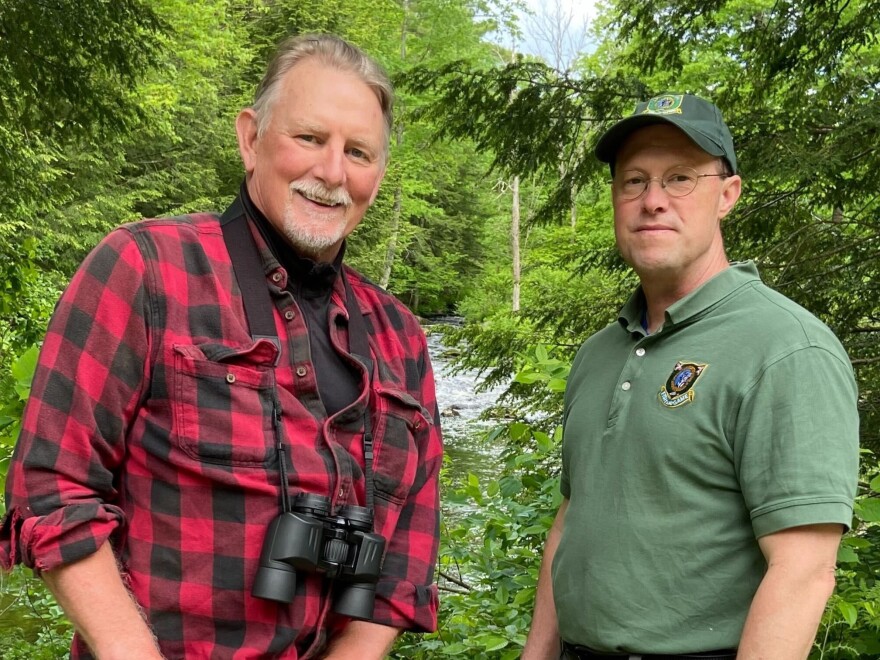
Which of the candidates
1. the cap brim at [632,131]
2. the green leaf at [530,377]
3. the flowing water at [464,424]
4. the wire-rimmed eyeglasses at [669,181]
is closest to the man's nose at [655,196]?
the wire-rimmed eyeglasses at [669,181]

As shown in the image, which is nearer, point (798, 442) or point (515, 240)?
point (798, 442)

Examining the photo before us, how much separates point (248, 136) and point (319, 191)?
25 cm

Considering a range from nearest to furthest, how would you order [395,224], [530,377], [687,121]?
[687,121] < [530,377] < [395,224]

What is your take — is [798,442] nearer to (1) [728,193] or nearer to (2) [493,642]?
(1) [728,193]

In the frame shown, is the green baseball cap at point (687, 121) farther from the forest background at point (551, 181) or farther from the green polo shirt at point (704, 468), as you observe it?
the forest background at point (551, 181)

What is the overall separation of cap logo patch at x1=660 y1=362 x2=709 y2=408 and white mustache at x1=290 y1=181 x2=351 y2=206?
0.81 m

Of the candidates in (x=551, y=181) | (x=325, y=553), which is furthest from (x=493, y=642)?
(x=551, y=181)

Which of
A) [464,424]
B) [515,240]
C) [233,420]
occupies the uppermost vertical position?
[515,240]

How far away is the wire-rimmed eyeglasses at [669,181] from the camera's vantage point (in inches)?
77.7

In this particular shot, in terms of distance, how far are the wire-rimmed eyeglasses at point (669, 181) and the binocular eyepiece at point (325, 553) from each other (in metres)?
0.96

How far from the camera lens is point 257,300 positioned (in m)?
1.81

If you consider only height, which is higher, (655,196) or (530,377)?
(655,196)

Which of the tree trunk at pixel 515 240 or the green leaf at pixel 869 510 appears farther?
the tree trunk at pixel 515 240

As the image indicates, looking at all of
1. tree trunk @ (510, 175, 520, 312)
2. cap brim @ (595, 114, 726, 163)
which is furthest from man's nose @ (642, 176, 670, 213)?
tree trunk @ (510, 175, 520, 312)
